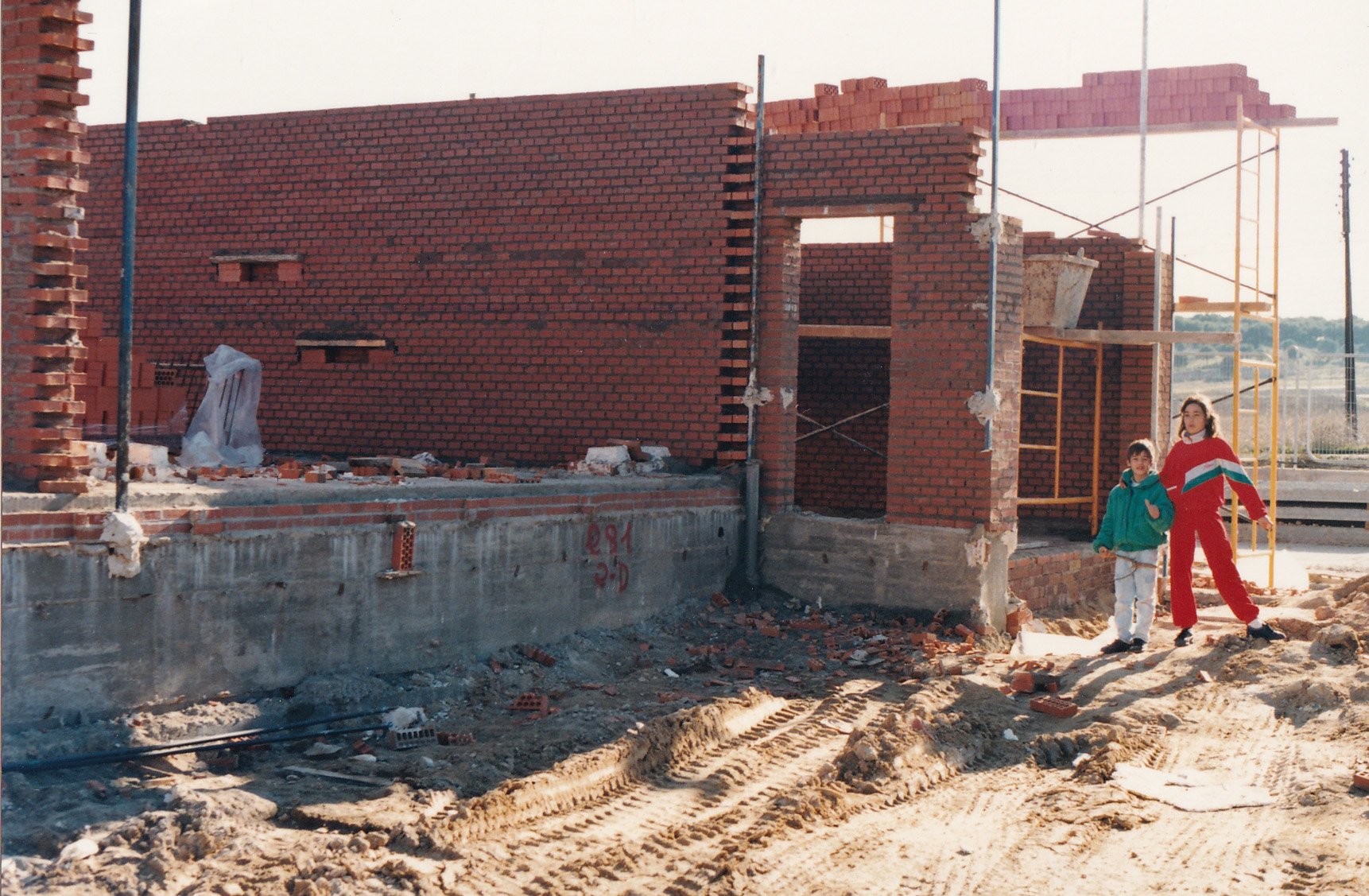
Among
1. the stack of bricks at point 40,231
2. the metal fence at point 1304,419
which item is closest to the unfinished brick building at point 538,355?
the stack of bricks at point 40,231

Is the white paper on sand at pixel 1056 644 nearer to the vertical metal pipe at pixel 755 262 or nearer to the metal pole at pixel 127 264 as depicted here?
the vertical metal pipe at pixel 755 262

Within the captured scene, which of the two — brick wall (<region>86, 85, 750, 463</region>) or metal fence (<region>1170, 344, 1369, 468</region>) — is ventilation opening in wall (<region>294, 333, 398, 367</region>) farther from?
metal fence (<region>1170, 344, 1369, 468</region>)

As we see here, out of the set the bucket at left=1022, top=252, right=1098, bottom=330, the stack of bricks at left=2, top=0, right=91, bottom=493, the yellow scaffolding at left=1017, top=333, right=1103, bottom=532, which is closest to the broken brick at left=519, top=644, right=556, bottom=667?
the stack of bricks at left=2, top=0, right=91, bottom=493

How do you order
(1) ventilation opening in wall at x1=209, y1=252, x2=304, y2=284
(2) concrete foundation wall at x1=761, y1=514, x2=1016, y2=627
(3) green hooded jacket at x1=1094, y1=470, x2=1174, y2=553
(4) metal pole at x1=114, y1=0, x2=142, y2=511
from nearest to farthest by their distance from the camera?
(4) metal pole at x1=114, y1=0, x2=142, y2=511
(3) green hooded jacket at x1=1094, y1=470, x2=1174, y2=553
(2) concrete foundation wall at x1=761, y1=514, x2=1016, y2=627
(1) ventilation opening in wall at x1=209, y1=252, x2=304, y2=284

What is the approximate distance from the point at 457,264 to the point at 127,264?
16.8 feet

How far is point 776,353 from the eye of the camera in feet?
34.3

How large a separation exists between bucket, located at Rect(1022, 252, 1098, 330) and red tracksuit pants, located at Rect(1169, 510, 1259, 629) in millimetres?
2980

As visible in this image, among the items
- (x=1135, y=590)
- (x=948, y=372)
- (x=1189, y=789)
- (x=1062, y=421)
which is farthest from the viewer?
(x=1062, y=421)

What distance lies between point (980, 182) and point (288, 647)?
6.42 metres

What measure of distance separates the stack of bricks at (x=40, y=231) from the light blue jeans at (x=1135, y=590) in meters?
6.33

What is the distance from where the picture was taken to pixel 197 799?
17.1ft

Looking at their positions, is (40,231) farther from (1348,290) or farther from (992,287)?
(1348,290)

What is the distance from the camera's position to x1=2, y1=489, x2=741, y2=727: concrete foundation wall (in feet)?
19.2

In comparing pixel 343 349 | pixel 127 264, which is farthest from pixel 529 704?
pixel 343 349
